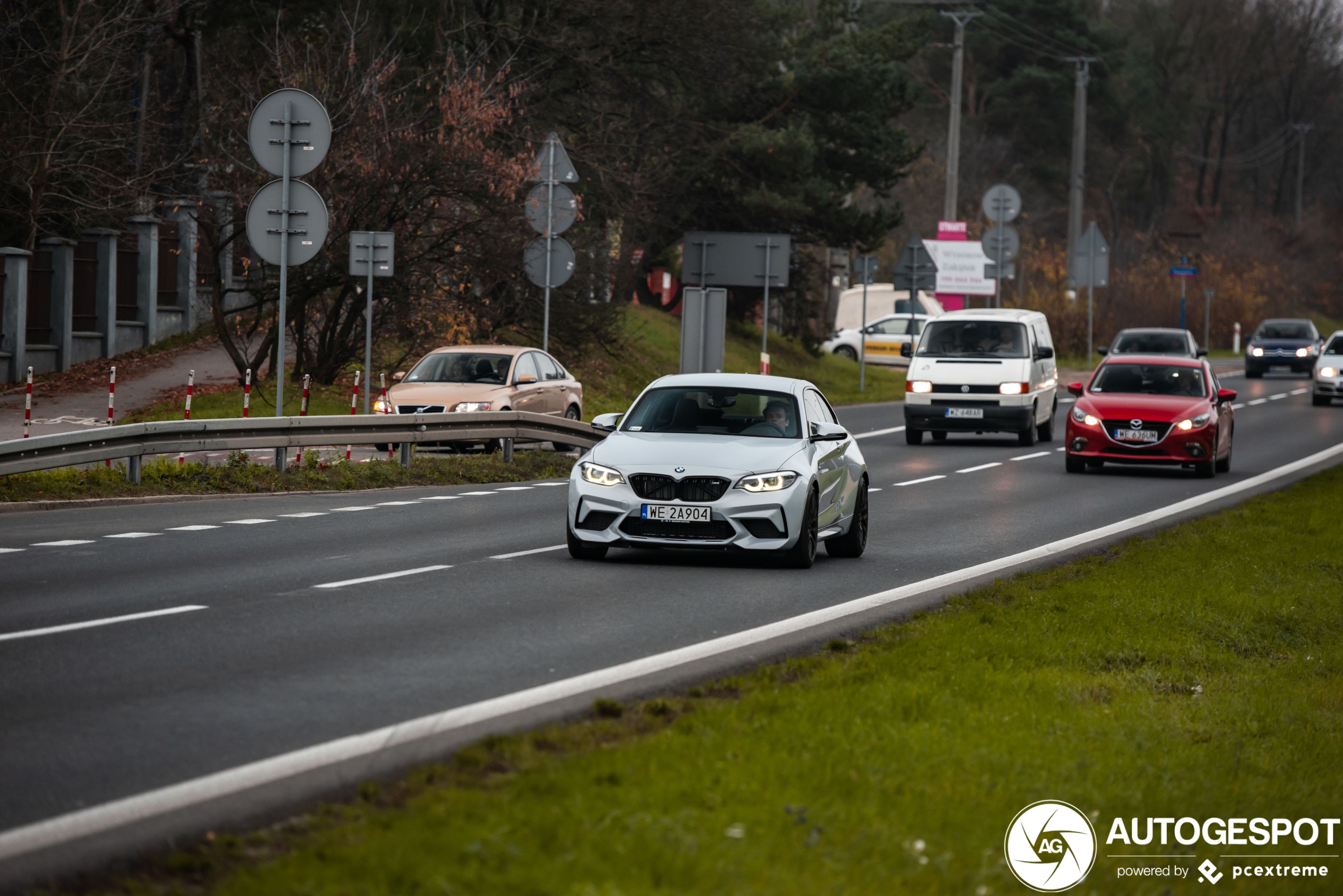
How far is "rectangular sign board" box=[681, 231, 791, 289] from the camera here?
32562 mm

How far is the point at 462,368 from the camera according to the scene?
2672 centimetres

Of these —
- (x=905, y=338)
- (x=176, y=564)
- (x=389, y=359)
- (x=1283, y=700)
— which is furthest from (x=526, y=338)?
(x=1283, y=700)

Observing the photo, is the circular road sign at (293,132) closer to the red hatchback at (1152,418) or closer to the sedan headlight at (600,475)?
the sedan headlight at (600,475)

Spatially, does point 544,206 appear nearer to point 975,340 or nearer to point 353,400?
point 353,400

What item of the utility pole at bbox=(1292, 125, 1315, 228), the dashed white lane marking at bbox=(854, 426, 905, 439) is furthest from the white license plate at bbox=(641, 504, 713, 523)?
the utility pole at bbox=(1292, 125, 1315, 228)

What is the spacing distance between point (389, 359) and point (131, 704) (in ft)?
89.2

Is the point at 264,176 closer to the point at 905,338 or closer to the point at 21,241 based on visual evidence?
the point at 21,241

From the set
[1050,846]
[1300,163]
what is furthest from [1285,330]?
[1050,846]

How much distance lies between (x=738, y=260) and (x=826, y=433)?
19.5m

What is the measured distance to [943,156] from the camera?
299ft

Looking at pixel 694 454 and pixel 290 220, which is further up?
pixel 290 220

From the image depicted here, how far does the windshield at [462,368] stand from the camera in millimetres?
26391

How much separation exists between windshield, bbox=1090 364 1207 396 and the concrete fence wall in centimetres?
1416

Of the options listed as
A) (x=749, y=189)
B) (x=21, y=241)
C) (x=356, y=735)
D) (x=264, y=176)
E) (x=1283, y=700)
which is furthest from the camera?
(x=749, y=189)
